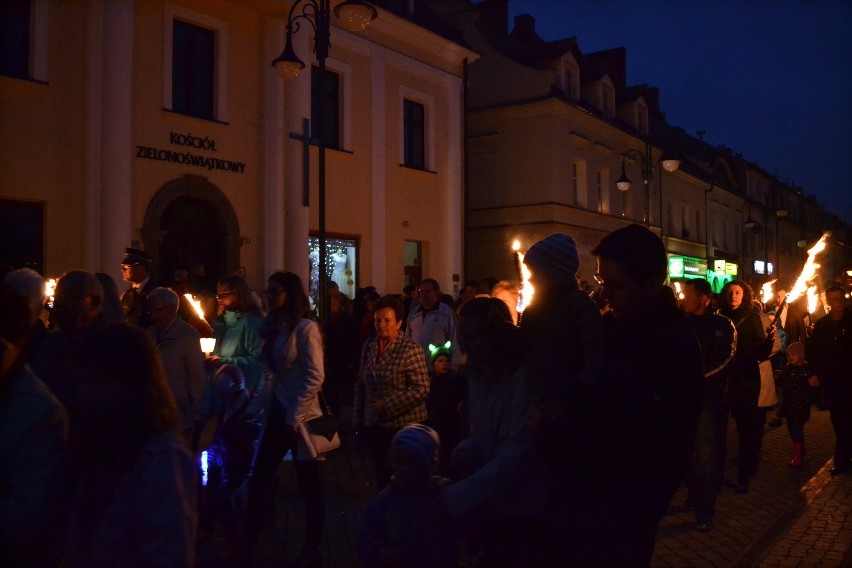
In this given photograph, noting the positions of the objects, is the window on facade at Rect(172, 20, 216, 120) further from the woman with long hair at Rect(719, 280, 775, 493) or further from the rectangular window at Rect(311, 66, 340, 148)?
the woman with long hair at Rect(719, 280, 775, 493)

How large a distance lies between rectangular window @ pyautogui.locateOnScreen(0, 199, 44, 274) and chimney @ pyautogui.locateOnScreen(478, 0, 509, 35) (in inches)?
982

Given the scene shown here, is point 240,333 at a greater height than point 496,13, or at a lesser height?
lesser

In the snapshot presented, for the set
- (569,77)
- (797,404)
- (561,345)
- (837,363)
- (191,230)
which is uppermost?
(569,77)

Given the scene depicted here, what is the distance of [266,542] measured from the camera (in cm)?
576

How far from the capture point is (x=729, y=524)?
6.35 meters

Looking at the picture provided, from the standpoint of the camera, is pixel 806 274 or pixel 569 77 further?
pixel 569 77

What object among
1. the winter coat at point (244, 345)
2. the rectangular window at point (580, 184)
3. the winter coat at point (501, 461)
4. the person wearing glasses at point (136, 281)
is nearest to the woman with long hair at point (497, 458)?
the winter coat at point (501, 461)

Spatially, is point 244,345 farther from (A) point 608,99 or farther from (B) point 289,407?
(A) point 608,99

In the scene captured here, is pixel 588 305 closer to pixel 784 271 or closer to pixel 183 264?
pixel 183 264

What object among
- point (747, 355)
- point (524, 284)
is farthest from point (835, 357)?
point (524, 284)

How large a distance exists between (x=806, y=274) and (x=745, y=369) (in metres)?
4.16

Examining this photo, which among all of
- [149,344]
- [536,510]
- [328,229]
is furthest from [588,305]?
[328,229]

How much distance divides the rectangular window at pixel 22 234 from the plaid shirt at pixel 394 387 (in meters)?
9.30

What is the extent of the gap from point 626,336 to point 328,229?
639 inches
